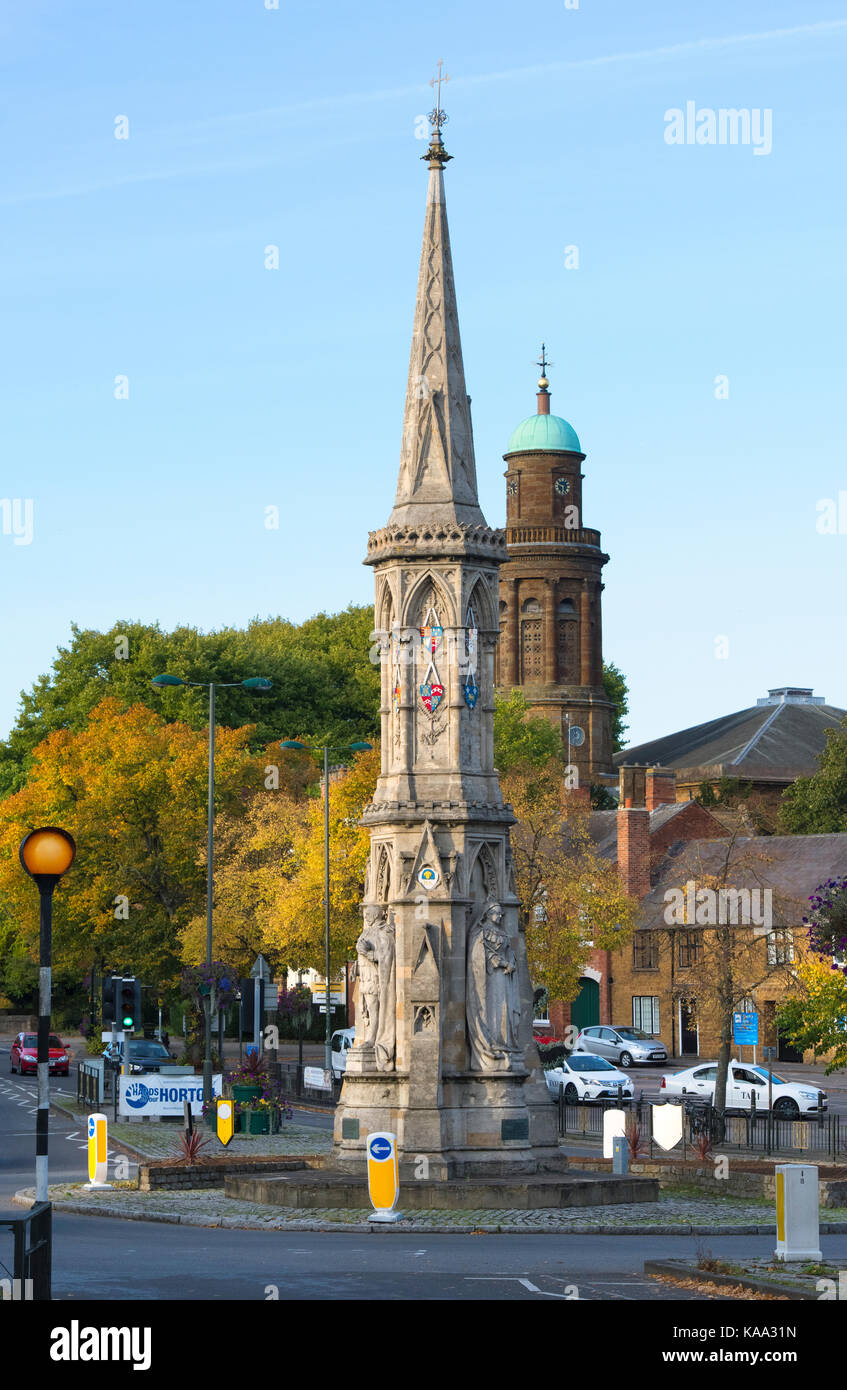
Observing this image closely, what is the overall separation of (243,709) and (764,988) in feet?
90.2

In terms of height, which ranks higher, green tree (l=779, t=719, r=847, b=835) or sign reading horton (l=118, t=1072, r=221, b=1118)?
green tree (l=779, t=719, r=847, b=835)

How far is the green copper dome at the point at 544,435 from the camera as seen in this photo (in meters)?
108

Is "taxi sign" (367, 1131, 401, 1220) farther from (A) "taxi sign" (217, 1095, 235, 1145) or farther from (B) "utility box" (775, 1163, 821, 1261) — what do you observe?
(A) "taxi sign" (217, 1095, 235, 1145)

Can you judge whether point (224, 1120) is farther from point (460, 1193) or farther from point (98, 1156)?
point (460, 1193)

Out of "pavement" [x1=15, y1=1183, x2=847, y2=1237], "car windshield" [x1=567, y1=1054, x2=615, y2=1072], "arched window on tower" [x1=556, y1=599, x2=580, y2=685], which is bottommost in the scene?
"car windshield" [x1=567, y1=1054, x2=615, y2=1072]

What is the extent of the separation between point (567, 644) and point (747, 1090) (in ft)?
204

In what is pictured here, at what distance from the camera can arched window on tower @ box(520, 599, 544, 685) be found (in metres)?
106

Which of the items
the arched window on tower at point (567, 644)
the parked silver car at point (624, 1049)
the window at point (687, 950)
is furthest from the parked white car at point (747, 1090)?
the arched window on tower at point (567, 644)

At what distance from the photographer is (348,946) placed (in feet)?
190

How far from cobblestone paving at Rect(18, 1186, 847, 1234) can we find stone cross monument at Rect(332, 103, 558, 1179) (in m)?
1.83

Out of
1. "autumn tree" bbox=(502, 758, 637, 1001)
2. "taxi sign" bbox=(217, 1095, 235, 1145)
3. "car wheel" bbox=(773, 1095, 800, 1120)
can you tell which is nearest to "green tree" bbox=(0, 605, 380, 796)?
"autumn tree" bbox=(502, 758, 637, 1001)
